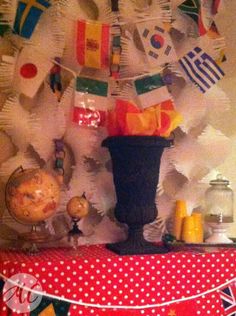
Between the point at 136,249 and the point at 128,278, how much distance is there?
0.33ft

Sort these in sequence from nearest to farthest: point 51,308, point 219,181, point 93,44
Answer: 1. point 51,308
2. point 93,44
3. point 219,181

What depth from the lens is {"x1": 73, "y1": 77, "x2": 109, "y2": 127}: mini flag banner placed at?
165 centimetres

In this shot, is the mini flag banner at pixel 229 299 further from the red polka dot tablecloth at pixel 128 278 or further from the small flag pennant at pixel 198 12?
Result: the small flag pennant at pixel 198 12

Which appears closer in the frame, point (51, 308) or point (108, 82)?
point (51, 308)

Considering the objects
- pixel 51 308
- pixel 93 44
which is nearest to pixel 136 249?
pixel 51 308

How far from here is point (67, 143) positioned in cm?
165

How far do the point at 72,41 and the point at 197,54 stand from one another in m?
0.48

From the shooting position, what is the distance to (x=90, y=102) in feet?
5.46

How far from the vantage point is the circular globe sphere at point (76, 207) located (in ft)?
4.90

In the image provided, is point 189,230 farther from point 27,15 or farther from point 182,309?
point 27,15

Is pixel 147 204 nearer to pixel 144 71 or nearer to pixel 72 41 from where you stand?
pixel 144 71

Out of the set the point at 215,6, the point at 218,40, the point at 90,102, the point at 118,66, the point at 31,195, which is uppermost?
the point at 215,6

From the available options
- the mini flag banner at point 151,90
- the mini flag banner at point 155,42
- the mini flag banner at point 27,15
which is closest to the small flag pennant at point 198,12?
the mini flag banner at point 155,42

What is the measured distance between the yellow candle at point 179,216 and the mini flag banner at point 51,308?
506mm
